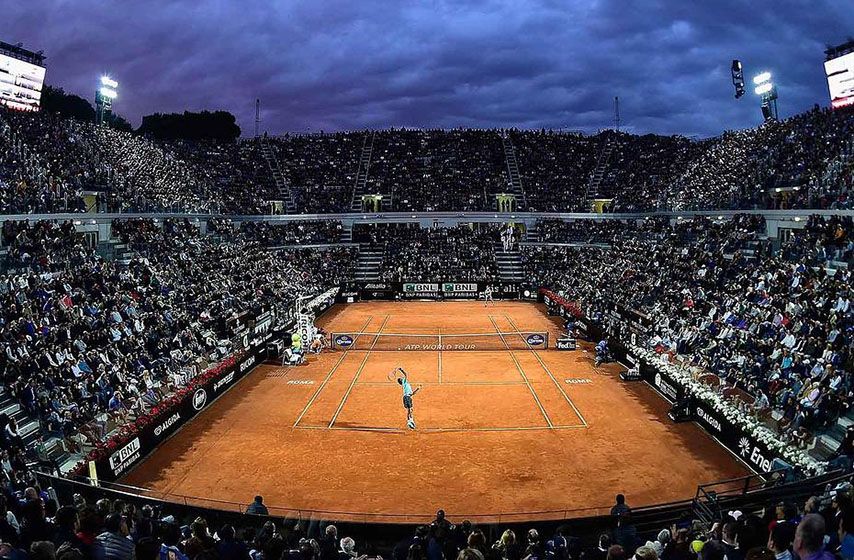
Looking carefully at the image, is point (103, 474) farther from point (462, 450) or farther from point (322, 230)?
point (322, 230)

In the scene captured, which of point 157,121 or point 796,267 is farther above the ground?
point 157,121

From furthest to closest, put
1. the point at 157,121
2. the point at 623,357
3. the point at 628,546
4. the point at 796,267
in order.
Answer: the point at 157,121
the point at 623,357
the point at 796,267
the point at 628,546

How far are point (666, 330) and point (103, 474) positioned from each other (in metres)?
26.1

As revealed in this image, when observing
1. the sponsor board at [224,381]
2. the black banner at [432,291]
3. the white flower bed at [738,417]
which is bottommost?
the sponsor board at [224,381]

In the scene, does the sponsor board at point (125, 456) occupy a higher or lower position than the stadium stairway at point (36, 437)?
lower

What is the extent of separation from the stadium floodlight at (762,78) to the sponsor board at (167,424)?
6690 cm

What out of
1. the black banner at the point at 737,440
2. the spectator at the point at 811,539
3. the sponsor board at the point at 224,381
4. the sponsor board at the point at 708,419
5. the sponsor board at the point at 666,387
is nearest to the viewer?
the spectator at the point at 811,539

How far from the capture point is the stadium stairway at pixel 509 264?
6511 centimetres

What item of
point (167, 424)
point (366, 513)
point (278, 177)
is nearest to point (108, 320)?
point (167, 424)

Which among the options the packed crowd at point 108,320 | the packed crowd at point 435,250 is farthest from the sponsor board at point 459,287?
the packed crowd at point 108,320

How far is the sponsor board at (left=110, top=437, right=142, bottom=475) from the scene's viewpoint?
19.0 meters

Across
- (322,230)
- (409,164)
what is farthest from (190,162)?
(409,164)

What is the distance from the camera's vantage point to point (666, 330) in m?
31.9

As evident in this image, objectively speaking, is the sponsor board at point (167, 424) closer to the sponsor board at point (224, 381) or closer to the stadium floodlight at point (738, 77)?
the sponsor board at point (224, 381)
